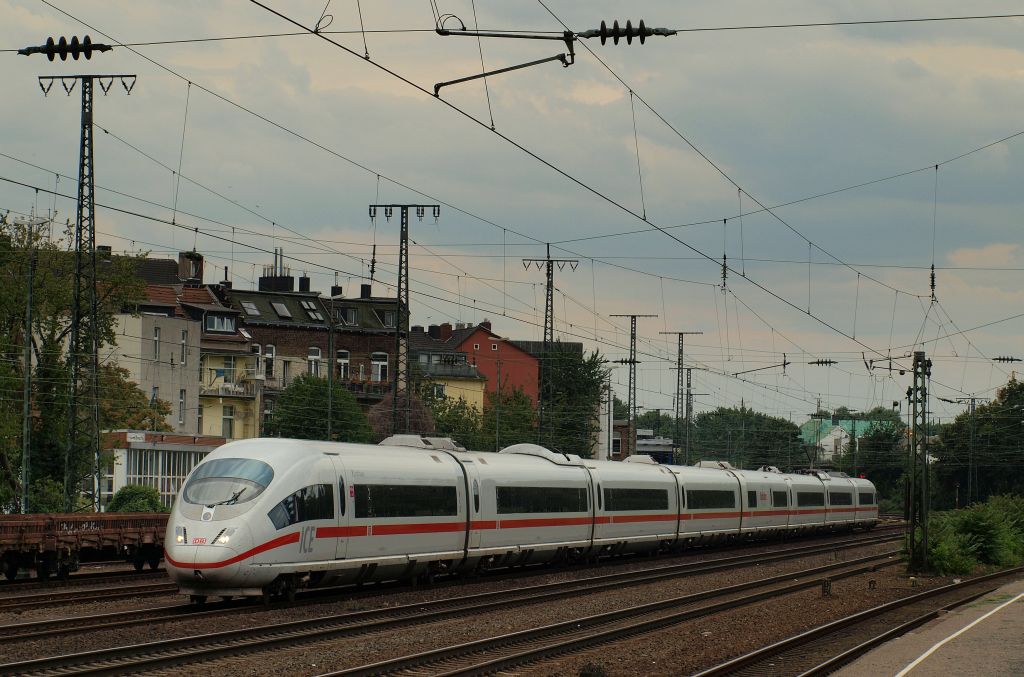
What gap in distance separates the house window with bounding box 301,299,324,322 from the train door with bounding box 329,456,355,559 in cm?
7860

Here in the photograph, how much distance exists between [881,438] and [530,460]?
319 ft

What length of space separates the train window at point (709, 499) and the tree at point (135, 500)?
69.4ft

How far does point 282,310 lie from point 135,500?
2009 inches

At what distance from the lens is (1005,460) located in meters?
108

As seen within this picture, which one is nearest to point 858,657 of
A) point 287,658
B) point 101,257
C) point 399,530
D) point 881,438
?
point 287,658

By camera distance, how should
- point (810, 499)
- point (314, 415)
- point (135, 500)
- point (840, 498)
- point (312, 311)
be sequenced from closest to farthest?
point (135, 500) < point (810, 499) < point (840, 498) < point (314, 415) < point (312, 311)

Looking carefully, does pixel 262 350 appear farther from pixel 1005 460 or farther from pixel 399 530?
pixel 399 530

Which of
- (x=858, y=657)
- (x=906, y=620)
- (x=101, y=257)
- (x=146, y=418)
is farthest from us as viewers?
(x=146, y=418)

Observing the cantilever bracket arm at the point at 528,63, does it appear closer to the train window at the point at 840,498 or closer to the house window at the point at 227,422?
the train window at the point at 840,498

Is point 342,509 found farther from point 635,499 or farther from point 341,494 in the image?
point 635,499

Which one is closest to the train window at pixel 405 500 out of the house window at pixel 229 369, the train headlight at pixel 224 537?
the train headlight at pixel 224 537

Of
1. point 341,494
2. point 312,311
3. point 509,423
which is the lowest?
point 341,494

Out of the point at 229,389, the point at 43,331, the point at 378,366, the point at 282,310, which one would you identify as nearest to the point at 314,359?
the point at 282,310

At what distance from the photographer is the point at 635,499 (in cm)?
4438
